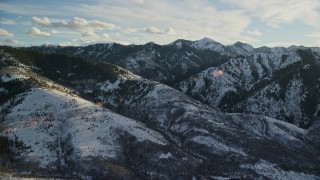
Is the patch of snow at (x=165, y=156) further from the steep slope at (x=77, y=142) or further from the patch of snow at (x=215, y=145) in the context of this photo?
the patch of snow at (x=215, y=145)

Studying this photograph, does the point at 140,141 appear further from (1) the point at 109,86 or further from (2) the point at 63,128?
(1) the point at 109,86

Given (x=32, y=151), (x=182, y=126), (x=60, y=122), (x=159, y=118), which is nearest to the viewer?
(x=32, y=151)

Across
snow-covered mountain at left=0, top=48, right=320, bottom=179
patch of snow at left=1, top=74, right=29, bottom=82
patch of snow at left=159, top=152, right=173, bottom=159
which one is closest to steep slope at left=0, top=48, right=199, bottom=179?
patch of snow at left=159, top=152, right=173, bottom=159

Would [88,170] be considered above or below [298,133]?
below

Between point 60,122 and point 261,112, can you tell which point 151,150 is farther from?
point 261,112

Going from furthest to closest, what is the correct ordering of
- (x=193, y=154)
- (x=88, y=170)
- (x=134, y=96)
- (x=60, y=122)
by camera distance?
(x=134, y=96), (x=60, y=122), (x=193, y=154), (x=88, y=170)

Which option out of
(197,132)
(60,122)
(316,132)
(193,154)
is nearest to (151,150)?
(193,154)

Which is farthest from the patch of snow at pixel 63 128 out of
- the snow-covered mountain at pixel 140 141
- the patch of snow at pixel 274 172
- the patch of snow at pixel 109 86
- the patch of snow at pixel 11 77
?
the patch of snow at pixel 109 86

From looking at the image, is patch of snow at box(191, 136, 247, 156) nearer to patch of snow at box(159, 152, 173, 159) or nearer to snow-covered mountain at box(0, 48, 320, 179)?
snow-covered mountain at box(0, 48, 320, 179)

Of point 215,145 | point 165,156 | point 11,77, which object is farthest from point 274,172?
point 11,77
